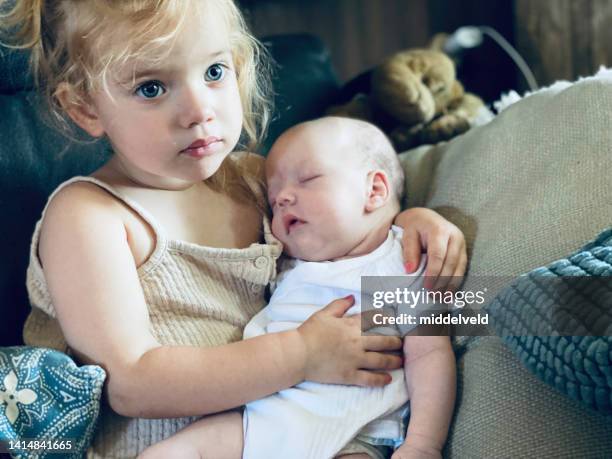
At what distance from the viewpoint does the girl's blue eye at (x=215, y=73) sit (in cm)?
89

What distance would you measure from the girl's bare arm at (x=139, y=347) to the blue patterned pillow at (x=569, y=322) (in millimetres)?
203

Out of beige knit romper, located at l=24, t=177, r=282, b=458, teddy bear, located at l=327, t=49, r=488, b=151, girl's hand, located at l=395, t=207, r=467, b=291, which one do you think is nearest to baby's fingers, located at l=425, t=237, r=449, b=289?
girl's hand, located at l=395, t=207, r=467, b=291

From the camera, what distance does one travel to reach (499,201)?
0.93m

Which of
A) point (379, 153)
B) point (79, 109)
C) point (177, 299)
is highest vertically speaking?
point (79, 109)

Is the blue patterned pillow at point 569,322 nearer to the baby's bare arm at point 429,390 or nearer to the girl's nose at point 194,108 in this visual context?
the baby's bare arm at point 429,390

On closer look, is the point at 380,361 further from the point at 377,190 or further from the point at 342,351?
the point at 377,190

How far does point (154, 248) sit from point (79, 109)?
205 mm

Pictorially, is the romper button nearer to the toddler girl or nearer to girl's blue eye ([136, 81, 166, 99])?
the toddler girl

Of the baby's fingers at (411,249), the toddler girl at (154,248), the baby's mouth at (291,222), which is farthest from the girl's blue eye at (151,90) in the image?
the baby's fingers at (411,249)

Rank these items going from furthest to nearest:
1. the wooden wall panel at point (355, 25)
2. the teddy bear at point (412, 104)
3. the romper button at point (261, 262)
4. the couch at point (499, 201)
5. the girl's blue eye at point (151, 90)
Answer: the wooden wall panel at point (355, 25) < the teddy bear at point (412, 104) < the romper button at point (261, 262) < the girl's blue eye at point (151, 90) < the couch at point (499, 201)

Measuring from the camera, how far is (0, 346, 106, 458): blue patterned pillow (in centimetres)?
78

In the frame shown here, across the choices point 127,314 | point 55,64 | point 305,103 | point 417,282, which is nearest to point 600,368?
point 417,282

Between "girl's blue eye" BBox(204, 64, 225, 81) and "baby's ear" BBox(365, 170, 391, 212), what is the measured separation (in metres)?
0.25

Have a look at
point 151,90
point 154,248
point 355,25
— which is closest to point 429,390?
point 154,248
